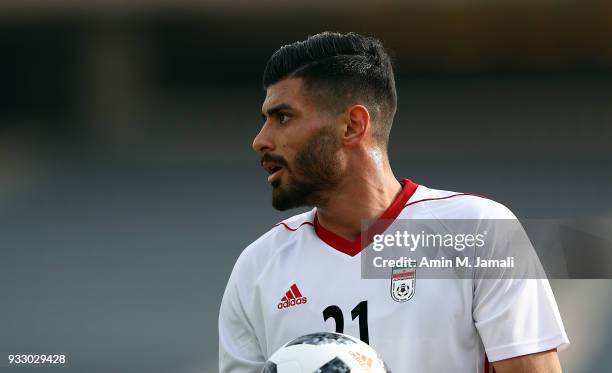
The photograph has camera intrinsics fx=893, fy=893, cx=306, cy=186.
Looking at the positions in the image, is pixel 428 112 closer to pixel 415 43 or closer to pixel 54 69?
pixel 415 43

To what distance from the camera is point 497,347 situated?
2.19 meters

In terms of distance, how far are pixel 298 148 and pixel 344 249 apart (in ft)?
1.03

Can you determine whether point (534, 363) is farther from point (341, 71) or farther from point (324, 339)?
point (341, 71)

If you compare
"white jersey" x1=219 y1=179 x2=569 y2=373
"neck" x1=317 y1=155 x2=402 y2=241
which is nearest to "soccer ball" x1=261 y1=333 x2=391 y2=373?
"white jersey" x1=219 y1=179 x2=569 y2=373

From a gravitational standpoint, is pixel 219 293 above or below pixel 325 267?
above

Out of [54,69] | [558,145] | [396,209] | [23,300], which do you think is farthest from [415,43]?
[396,209]

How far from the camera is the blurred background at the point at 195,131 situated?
707 cm

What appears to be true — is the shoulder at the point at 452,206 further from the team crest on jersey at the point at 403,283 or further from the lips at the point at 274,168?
the lips at the point at 274,168

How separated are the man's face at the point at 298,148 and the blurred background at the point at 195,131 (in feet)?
13.9

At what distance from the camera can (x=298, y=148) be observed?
2402 mm

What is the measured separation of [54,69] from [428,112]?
11.7 ft

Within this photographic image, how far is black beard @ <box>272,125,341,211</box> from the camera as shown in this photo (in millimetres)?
2412

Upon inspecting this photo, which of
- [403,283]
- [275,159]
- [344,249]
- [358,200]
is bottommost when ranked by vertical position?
[403,283]

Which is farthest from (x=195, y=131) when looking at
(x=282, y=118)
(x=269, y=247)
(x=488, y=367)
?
(x=488, y=367)
